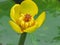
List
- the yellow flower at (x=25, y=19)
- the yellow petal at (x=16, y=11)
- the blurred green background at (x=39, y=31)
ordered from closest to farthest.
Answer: the yellow flower at (x=25, y=19), the yellow petal at (x=16, y=11), the blurred green background at (x=39, y=31)

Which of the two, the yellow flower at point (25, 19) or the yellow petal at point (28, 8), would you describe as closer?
the yellow flower at point (25, 19)

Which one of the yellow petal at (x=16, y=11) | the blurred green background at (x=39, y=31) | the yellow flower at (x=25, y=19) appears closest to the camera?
the yellow flower at (x=25, y=19)

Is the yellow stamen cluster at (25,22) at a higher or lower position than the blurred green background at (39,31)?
higher

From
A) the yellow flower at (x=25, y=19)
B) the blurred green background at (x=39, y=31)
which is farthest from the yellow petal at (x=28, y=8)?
the blurred green background at (x=39, y=31)

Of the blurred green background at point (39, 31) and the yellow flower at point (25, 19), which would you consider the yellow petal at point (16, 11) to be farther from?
the blurred green background at point (39, 31)

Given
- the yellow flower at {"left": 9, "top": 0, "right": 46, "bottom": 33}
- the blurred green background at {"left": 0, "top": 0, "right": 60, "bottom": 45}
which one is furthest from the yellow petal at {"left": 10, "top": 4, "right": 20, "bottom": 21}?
the blurred green background at {"left": 0, "top": 0, "right": 60, "bottom": 45}

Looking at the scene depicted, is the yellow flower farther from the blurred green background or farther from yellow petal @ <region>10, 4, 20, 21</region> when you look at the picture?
the blurred green background

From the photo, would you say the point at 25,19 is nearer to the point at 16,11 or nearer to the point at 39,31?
the point at 16,11
